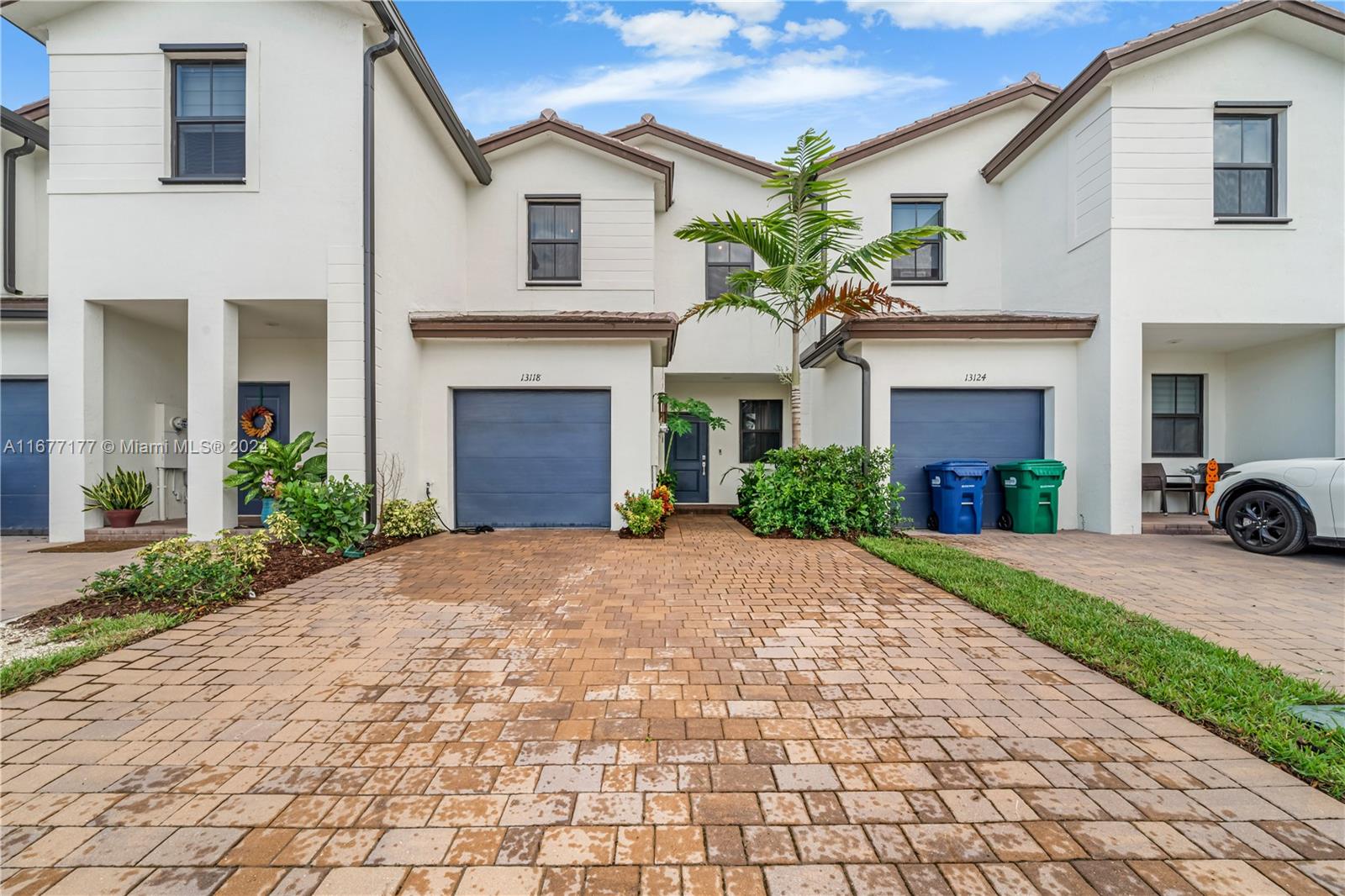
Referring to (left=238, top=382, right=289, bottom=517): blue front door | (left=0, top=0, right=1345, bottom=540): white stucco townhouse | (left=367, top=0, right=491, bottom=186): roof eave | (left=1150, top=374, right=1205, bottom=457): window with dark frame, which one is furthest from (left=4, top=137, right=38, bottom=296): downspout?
(left=1150, top=374, right=1205, bottom=457): window with dark frame

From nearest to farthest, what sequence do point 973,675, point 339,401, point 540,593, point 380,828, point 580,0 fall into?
point 380,828
point 973,675
point 540,593
point 339,401
point 580,0

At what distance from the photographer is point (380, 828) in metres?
1.98

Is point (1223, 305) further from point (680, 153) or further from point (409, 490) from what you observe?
point (409, 490)

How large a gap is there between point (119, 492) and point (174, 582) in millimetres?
5200

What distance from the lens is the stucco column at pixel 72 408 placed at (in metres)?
7.78

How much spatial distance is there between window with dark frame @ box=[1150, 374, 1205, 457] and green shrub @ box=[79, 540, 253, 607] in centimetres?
1464

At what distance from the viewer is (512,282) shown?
1142 centimetres

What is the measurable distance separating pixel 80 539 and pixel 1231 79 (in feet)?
60.4

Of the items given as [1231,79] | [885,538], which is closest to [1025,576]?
[885,538]

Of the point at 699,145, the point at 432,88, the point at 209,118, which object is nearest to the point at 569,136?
the point at 699,145

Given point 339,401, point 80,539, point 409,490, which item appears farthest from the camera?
point 409,490

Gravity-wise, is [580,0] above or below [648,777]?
above

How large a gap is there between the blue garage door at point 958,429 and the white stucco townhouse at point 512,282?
0.05 m

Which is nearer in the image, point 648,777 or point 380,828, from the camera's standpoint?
point 380,828
